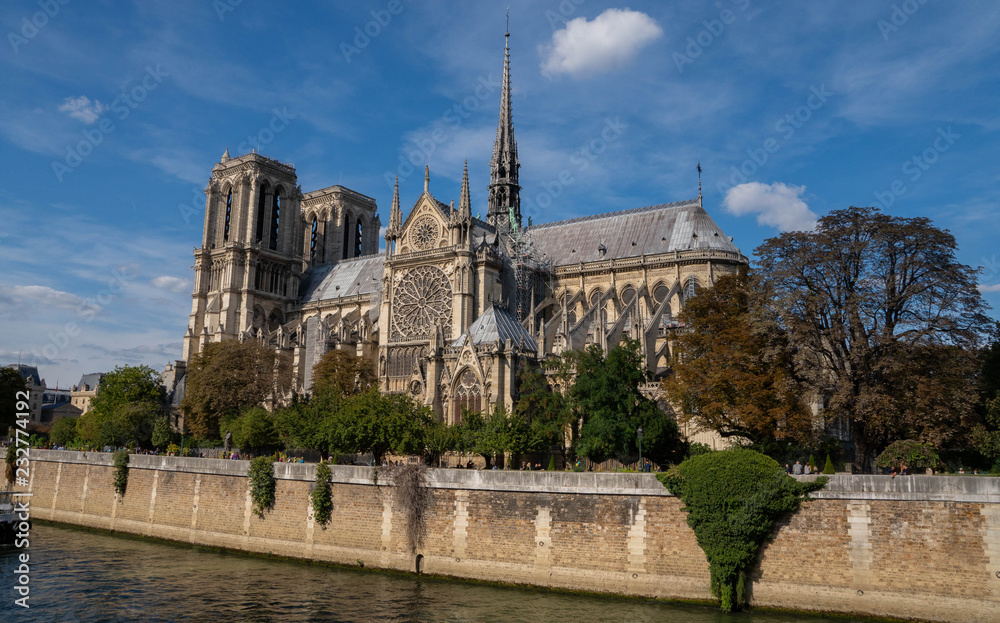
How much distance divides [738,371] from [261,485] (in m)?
18.8

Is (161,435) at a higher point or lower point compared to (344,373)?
lower

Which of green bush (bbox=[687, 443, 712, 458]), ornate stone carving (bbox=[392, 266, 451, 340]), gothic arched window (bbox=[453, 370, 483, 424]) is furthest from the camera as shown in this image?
ornate stone carving (bbox=[392, 266, 451, 340])

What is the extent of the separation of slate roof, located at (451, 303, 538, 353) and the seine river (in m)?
15.5

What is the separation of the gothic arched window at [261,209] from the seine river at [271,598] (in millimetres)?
49542

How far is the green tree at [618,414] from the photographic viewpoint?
33812 millimetres

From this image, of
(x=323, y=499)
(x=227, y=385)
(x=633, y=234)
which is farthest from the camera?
(x=633, y=234)

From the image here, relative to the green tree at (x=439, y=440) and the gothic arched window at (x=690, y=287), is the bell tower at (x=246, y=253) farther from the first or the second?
the green tree at (x=439, y=440)

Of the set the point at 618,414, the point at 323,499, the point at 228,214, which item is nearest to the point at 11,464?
the point at 323,499

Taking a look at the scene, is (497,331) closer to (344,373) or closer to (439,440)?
(439,440)

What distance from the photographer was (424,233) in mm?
56406

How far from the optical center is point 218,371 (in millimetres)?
52688

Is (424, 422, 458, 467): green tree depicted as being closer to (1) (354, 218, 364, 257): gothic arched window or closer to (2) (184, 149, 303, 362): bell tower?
(2) (184, 149, 303, 362): bell tower

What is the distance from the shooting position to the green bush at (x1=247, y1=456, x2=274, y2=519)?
32.2 metres

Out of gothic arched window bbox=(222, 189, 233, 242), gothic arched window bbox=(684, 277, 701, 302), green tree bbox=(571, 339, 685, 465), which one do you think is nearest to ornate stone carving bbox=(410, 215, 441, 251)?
gothic arched window bbox=(684, 277, 701, 302)
